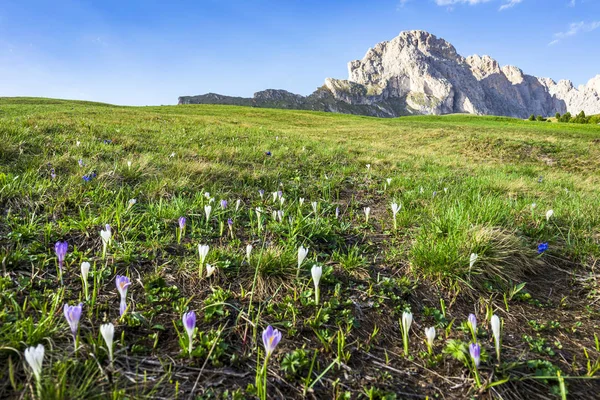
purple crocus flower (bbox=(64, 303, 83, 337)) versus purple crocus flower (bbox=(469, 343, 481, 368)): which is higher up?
purple crocus flower (bbox=(64, 303, 83, 337))

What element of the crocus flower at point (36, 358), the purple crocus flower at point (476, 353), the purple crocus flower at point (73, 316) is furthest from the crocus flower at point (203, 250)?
the purple crocus flower at point (476, 353)

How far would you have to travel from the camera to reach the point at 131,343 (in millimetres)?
2006

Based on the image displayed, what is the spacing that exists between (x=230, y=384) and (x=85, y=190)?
3468mm

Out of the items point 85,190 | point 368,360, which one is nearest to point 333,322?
point 368,360

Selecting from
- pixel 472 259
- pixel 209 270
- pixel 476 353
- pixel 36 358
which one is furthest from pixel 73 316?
pixel 472 259

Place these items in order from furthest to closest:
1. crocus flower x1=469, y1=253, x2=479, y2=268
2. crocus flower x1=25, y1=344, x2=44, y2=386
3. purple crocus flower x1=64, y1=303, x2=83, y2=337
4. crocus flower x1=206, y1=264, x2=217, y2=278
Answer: crocus flower x1=469, y1=253, x2=479, y2=268
crocus flower x1=206, y1=264, x2=217, y2=278
purple crocus flower x1=64, y1=303, x2=83, y2=337
crocus flower x1=25, y1=344, x2=44, y2=386

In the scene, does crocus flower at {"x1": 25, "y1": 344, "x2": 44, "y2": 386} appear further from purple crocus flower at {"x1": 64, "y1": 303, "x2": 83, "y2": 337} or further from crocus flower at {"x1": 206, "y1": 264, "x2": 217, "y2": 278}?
crocus flower at {"x1": 206, "y1": 264, "x2": 217, "y2": 278}

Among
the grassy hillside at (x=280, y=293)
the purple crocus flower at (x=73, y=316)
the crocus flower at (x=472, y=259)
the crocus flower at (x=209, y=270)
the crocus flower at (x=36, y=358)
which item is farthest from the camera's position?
the crocus flower at (x=472, y=259)

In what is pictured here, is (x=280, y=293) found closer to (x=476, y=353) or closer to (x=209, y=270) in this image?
(x=209, y=270)

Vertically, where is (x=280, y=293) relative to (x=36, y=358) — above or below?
below

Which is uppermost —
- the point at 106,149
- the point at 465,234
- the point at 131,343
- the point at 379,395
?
the point at 106,149

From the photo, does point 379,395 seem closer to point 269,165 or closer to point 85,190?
point 85,190

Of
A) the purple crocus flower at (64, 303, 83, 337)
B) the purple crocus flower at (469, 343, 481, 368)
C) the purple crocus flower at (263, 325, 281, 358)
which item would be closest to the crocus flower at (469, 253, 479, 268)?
the purple crocus flower at (469, 343, 481, 368)

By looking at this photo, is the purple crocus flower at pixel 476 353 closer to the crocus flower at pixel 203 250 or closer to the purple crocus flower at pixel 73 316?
the crocus flower at pixel 203 250
